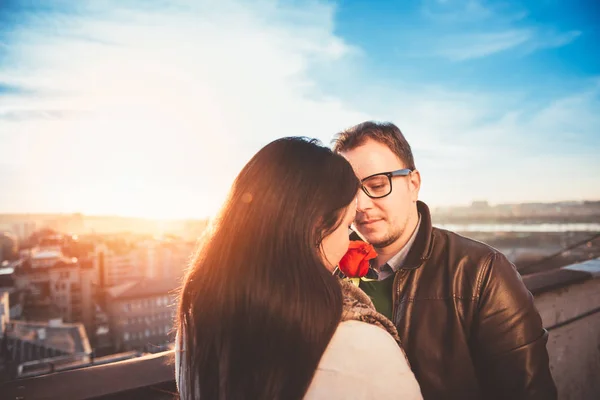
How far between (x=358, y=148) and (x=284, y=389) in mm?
1402

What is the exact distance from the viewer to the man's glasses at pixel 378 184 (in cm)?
192

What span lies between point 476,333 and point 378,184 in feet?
2.84

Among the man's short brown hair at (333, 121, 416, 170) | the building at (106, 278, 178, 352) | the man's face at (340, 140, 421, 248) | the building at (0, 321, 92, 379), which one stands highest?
the man's short brown hair at (333, 121, 416, 170)

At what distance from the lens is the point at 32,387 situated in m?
1.30

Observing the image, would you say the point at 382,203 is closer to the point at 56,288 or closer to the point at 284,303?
the point at 284,303

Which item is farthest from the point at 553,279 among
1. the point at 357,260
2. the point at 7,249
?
the point at 7,249

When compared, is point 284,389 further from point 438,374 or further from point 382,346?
point 438,374

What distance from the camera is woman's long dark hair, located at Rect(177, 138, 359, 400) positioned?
0.88m

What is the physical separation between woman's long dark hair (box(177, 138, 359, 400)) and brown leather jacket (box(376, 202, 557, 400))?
2.57 feet

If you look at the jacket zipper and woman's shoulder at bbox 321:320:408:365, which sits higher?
woman's shoulder at bbox 321:320:408:365

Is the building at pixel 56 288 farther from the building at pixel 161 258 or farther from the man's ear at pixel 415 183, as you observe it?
the man's ear at pixel 415 183

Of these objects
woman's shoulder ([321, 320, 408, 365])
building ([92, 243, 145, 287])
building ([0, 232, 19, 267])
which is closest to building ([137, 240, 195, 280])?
building ([92, 243, 145, 287])

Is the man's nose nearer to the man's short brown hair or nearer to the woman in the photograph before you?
the man's short brown hair

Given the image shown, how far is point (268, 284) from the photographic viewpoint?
0.92 metres
